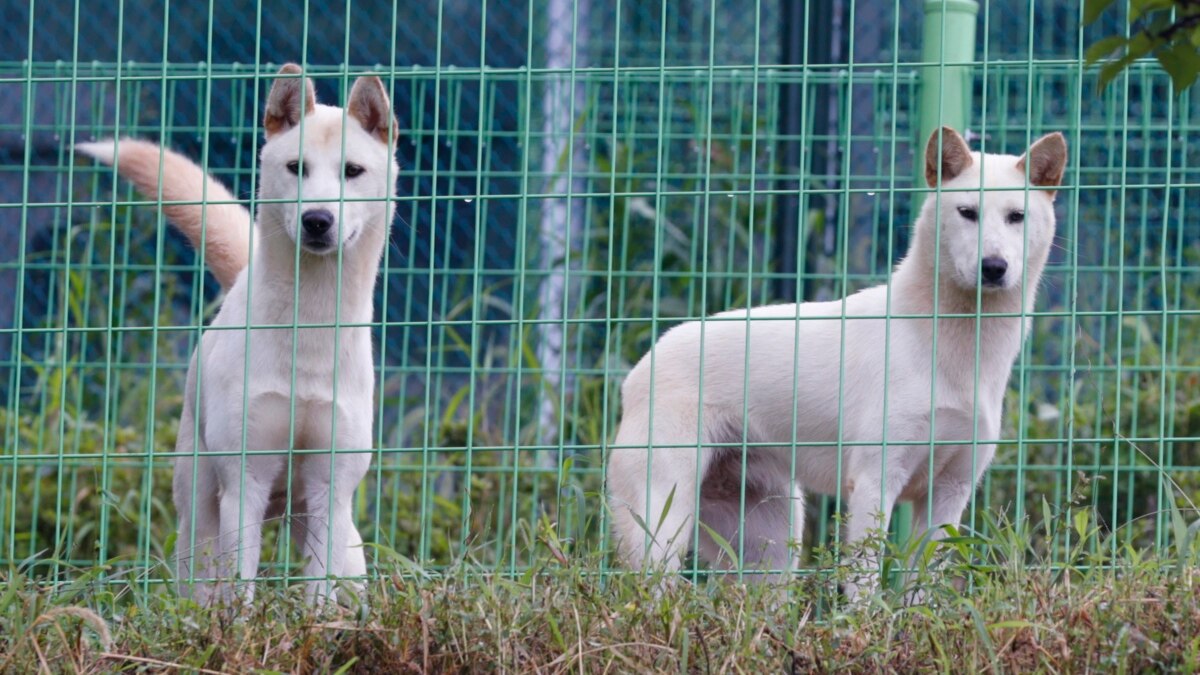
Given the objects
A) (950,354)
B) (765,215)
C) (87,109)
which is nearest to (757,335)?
(950,354)

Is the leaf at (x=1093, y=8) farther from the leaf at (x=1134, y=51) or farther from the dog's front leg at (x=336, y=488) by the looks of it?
the dog's front leg at (x=336, y=488)

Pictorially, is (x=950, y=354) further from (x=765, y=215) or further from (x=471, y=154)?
(x=471, y=154)

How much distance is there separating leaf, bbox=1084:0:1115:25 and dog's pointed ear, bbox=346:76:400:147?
7.24 ft

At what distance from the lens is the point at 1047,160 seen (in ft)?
13.0

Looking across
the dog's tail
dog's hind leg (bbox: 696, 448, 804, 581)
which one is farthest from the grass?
the dog's tail

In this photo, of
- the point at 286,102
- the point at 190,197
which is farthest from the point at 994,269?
the point at 190,197

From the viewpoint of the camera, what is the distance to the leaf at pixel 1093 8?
5.93 feet

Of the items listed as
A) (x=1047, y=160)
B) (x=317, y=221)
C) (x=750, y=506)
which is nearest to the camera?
(x=317, y=221)

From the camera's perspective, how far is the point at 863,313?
424 cm

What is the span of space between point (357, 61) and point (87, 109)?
1.27 meters

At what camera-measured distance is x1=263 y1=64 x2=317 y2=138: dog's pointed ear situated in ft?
12.3

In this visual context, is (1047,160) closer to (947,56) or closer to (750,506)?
(947,56)

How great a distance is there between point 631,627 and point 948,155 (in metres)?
1.77

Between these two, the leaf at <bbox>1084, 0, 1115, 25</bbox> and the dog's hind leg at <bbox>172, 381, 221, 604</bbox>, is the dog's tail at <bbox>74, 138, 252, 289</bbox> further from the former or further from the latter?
the leaf at <bbox>1084, 0, 1115, 25</bbox>
